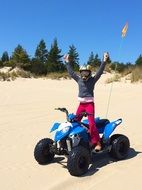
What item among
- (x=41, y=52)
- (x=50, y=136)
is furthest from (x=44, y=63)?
(x=50, y=136)

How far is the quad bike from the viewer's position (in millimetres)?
6043

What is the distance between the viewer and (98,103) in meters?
13.7

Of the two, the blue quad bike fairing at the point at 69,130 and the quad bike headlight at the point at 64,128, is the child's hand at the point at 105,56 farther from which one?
the quad bike headlight at the point at 64,128

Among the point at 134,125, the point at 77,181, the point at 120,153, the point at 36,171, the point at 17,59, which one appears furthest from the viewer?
the point at 17,59

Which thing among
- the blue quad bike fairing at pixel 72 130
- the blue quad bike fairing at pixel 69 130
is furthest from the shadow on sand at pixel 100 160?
the blue quad bike fairing at pixel 69 130

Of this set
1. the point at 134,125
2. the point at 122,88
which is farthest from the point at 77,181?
the point at 122,88

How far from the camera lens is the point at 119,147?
7031 millimetres

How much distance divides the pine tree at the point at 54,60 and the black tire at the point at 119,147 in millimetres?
30957

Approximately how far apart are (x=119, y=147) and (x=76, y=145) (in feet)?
3.37

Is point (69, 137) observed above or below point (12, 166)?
above

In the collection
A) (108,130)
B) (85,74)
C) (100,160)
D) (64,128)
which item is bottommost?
(100,160)

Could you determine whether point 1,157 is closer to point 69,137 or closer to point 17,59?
point 69,137

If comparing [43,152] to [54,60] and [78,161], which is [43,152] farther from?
[54,60]

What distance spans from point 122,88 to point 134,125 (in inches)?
307
